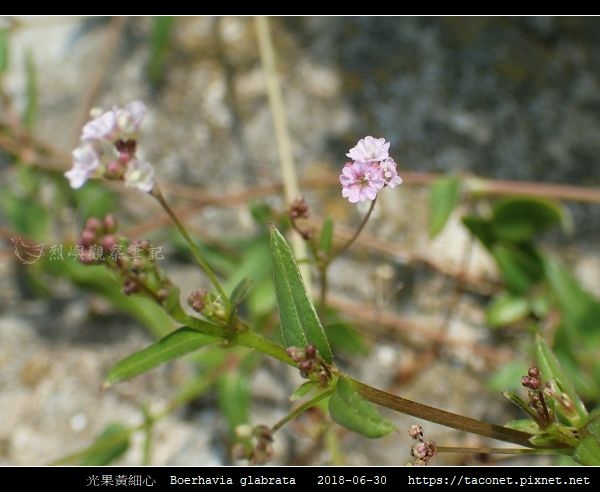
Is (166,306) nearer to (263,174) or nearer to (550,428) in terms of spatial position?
(550,428)

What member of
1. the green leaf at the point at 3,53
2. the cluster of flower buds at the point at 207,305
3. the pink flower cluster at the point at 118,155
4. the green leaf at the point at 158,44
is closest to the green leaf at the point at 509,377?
the cluster of flower buds at the point at 207,305

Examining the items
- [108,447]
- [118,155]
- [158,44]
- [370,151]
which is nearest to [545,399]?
[370,151]

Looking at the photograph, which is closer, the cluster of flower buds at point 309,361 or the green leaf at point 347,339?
the cluster of flower buds at point 309,361

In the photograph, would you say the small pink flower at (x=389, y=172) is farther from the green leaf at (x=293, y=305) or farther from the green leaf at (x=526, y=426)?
the green leaf at (x=526, y=426)

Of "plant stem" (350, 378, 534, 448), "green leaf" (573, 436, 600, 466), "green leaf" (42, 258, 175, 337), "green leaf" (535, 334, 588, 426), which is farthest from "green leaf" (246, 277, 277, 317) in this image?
"green leaf" (573, 436, 600, 466)

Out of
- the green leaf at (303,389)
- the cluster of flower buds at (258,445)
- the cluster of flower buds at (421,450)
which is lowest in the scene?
the cluster of flower buds at (421,450)

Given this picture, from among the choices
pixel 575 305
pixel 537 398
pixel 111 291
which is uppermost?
pixel 111 291
